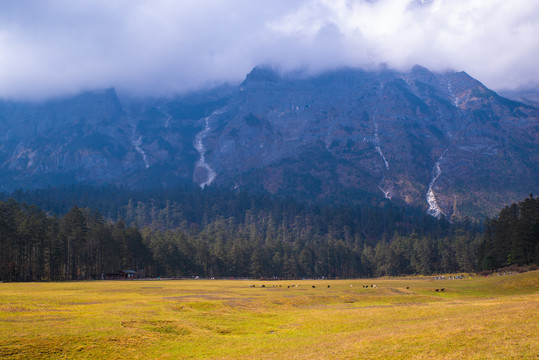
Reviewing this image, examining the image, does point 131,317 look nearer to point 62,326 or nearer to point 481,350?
point 62,326

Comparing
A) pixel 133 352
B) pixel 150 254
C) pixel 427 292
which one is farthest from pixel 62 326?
pixel 150 254

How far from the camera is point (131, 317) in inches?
1877

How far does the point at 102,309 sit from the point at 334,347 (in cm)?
3234

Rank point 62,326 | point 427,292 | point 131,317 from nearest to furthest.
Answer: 1. point 62,326
2. point 131,317
3. point 427,292

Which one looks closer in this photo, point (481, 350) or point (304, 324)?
point (481, 350)

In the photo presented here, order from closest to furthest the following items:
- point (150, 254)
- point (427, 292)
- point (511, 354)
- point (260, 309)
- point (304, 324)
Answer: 1. point (511, 354)
2. point (304, 324)
3. point (260, 309)
4. point (427, 292)
5. point (150, 254)

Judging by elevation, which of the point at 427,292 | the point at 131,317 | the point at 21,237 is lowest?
the point at 427,292

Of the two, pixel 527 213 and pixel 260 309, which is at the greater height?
pixel 527 213

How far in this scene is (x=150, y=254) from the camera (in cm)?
16525

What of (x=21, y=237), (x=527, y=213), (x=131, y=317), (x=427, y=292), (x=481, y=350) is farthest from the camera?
(x=527, y=213)

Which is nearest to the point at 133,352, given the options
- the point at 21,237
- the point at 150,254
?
the point at 21,237

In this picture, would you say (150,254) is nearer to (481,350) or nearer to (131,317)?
→ (131,317)

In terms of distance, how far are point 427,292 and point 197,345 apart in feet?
226

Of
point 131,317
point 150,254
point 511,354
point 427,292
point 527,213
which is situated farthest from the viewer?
point 150,254
